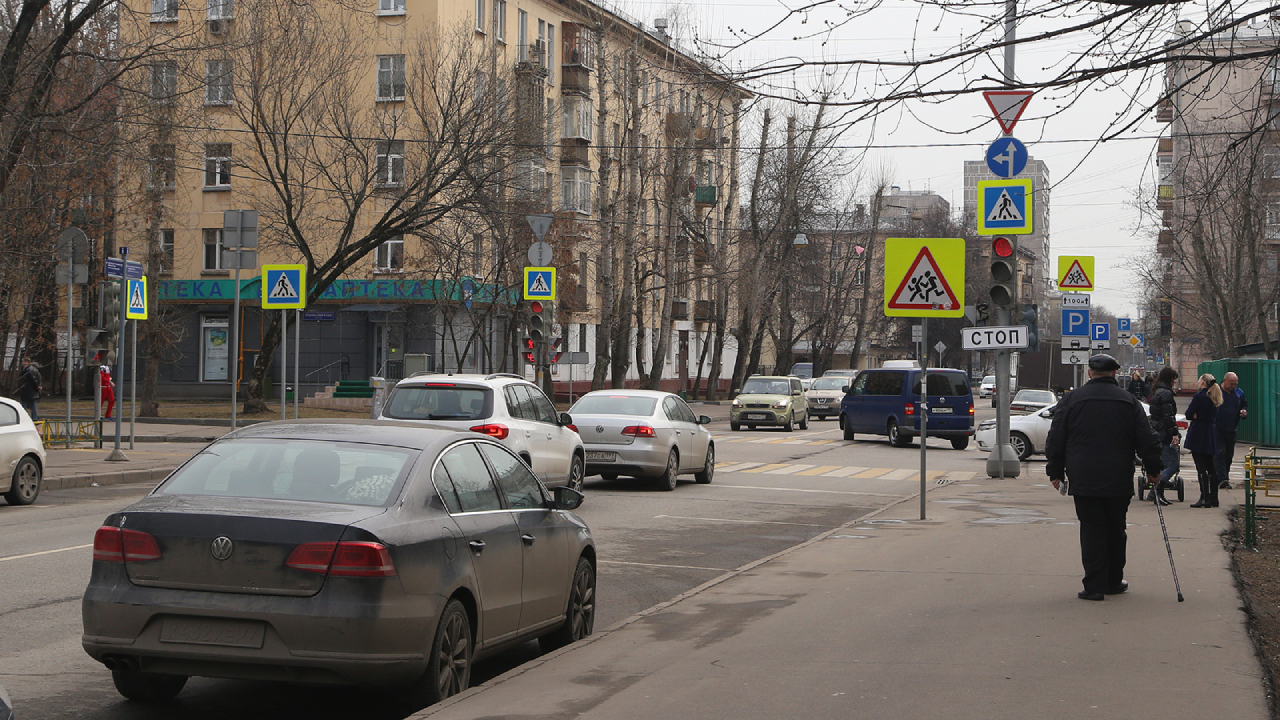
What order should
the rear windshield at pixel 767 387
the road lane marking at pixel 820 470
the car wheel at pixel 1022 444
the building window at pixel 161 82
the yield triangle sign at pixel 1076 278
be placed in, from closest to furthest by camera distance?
the building window at pixel 161 82, the yield triangle sign at pixel 1076 278, the road lane marking at pixel 820 470, the car wheel at pixel 1022 444, the rear windshield at pixel 767 387

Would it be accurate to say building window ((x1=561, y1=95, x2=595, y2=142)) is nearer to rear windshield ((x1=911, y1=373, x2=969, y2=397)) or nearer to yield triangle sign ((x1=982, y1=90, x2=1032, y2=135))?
rear windshield ((x1=911, y1=373, x2=969, y2=397))

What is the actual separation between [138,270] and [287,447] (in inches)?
685

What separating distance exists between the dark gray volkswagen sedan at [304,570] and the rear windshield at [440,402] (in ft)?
28.0

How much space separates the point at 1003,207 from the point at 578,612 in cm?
1353

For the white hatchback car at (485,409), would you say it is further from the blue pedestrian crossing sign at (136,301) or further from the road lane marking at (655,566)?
the blue pedestrian crossing sign at (136,301)

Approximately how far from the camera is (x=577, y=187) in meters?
54.7

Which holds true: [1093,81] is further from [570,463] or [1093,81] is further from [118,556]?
[570,463]

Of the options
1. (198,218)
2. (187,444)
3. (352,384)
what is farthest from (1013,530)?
(198,218)

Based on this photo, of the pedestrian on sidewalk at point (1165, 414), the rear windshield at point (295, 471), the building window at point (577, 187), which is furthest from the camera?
the building window at point (577, 187)

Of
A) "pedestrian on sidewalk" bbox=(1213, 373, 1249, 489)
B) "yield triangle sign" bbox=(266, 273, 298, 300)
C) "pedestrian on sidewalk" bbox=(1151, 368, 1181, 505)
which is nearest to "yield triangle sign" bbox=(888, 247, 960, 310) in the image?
"pedestrian on sidewalk" bbox=(1151, 368, 1181, 505)

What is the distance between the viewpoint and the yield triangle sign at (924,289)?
14.6m

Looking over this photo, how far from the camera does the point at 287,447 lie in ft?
21.3

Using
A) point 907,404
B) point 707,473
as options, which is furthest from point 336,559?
point 907,404

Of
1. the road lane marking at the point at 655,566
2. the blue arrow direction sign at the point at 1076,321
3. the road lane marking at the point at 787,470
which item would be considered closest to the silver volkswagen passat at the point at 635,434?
the road lane marking at the point at 787,470
